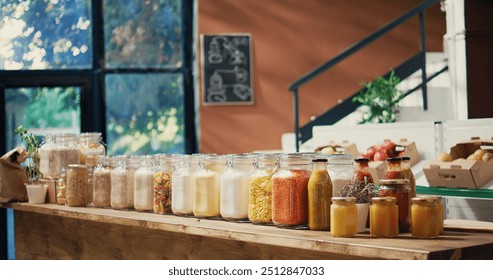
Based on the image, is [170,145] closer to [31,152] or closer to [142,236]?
[31,152]

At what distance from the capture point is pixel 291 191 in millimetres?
2430

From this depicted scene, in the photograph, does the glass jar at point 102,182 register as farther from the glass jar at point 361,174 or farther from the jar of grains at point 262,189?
the glass jar at point 361,174

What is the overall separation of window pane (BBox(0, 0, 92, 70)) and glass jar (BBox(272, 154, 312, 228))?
5962mm

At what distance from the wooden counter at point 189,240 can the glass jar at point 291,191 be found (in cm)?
5

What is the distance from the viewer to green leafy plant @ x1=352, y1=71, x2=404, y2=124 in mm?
7043

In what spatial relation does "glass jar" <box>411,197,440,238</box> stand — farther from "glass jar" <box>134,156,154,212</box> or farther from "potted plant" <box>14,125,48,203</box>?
"potted plant" <box>14,125,48,203</box>

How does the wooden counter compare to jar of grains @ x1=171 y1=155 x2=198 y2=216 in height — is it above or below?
below

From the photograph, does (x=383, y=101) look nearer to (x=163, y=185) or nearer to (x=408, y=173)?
(x=163, y=185)

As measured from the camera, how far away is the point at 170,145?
8445 mm

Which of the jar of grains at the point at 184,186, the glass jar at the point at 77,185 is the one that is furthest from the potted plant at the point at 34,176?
the jar of grains at the point at 184,186

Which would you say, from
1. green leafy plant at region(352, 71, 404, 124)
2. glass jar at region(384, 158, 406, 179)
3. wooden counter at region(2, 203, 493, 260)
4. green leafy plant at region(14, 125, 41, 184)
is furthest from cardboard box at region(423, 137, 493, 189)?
green leafy plant at region(352, 71, 404, 124)

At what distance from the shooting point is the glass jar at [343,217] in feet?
7.28
